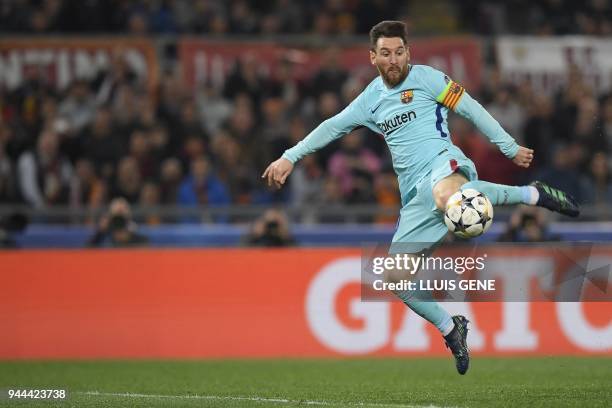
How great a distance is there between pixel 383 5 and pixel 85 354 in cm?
850

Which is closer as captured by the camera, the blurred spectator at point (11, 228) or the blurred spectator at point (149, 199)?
the blurred spectator at point (11, 228)

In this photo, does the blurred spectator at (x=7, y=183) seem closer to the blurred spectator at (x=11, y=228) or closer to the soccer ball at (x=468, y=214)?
the blurred spectator at (x=11, y=228)

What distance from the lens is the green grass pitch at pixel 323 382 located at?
8984 mm

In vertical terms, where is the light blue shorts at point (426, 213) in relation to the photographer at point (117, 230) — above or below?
above

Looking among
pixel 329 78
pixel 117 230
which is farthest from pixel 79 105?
pixel 329 78

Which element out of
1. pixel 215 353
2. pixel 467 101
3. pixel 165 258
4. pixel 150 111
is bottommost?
pixel 215 353

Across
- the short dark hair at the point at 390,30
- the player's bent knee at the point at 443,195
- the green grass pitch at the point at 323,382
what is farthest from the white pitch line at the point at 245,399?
the short dark hair at the point at 390,30

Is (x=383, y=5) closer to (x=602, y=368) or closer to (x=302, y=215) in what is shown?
(x=302, y=215)

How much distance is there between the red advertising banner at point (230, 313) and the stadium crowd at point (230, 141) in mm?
1673

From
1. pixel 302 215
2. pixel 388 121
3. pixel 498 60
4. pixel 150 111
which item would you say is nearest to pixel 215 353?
pixel 302 215

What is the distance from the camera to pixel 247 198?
52.2ft

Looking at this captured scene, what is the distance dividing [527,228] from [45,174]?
20.7 feet

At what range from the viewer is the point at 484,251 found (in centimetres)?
1380

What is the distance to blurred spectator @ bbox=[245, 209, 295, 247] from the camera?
14.3 meters
